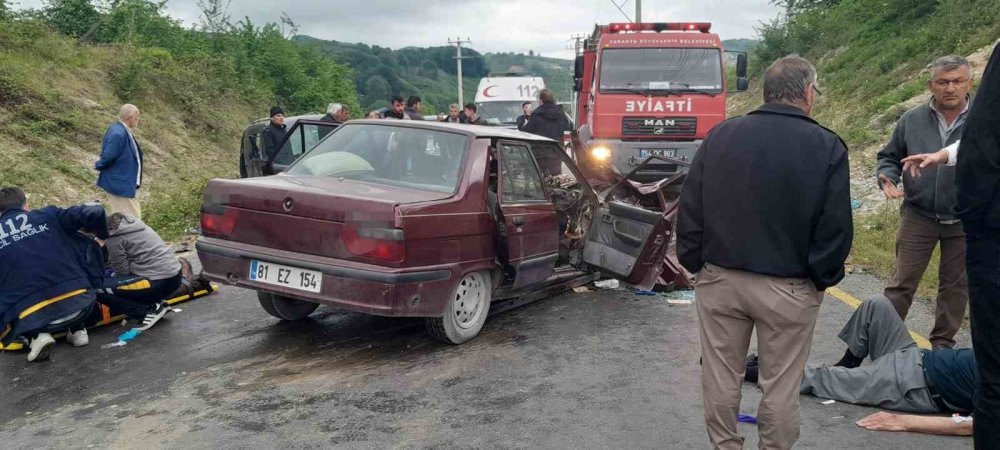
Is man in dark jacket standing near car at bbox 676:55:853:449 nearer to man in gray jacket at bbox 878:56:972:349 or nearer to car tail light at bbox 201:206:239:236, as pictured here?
man in gray jacket at bbox 878:56:972:349

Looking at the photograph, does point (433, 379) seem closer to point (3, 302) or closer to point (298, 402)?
point (298, 402)

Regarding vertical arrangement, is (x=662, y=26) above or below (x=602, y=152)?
above

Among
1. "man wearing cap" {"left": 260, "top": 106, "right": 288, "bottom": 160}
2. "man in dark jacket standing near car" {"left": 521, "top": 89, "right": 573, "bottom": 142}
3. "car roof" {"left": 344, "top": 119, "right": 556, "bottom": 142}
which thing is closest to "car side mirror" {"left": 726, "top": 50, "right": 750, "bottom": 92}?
"man in dark jacket standing near car" {"left": 521, "top": 89, "right": 573, "bottom": 142}

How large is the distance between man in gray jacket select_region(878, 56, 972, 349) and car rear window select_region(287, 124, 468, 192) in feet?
9.10

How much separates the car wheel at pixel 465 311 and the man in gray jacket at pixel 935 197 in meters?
2.63

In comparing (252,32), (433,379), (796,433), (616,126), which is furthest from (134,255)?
(252,32)

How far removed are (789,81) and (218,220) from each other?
375 centimetres

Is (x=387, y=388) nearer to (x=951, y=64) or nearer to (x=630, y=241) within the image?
(x=630, y=241)

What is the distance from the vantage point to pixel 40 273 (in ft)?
16.6

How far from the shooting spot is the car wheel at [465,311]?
5066 mm

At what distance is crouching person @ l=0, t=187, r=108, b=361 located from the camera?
5000 millimetres

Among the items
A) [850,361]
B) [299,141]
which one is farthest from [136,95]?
[850,361]

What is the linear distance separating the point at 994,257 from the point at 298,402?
3293 millimetres

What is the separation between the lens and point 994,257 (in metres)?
2.40
